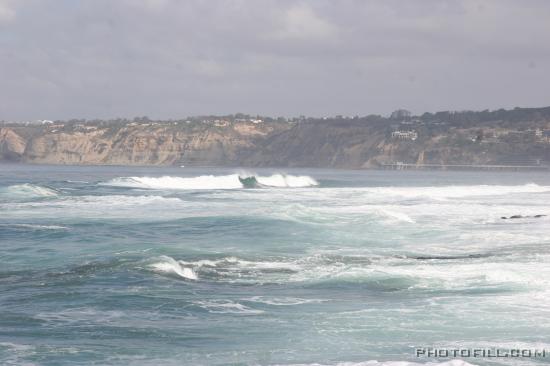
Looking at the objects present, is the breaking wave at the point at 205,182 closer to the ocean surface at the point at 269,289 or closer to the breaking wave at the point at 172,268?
the ocean surface at the point at 269,289

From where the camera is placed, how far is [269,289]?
679 inches

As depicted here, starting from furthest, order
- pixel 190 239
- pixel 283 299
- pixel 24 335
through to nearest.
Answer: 1. pixel 190 239
2. pixel 283 299
3. pixel 24 335

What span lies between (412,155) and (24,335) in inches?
5990

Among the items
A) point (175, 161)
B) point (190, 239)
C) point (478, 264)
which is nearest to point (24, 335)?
point (478, 264)

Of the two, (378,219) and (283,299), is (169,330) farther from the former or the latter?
(378,219)

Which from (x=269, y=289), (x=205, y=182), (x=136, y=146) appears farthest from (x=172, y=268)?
(x=136, y=146)

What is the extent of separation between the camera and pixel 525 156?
15075 cm

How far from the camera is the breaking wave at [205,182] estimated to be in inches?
2768

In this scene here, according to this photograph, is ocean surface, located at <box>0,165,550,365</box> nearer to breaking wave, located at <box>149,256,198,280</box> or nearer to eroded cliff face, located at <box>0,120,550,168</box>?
breaking wave, located at <box>149,256,198,280</box>

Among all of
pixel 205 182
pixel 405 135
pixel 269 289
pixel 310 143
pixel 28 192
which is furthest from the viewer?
pixel 310 143

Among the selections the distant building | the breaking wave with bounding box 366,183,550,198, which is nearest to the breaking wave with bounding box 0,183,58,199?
the breaking wave with bounding box 366,183,550,198

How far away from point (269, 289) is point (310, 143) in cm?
15621

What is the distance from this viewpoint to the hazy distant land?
160 metres

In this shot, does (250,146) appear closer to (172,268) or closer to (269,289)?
(172,268)
